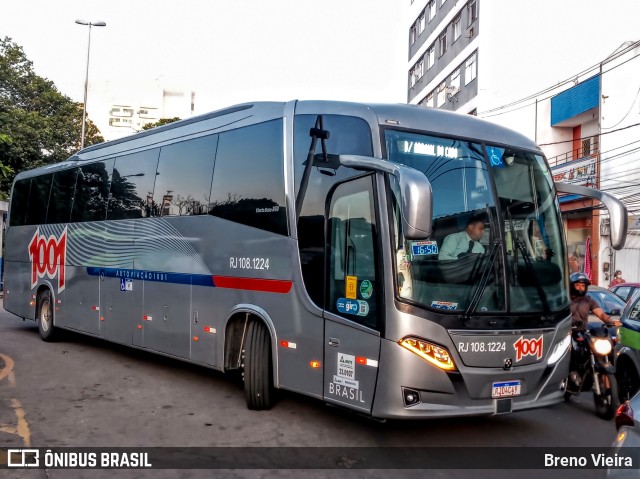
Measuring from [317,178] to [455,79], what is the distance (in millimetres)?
30811

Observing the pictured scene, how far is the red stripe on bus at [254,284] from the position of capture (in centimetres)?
692

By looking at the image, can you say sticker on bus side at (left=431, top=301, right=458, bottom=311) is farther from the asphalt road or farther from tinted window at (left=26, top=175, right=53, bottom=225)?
tinted window at (left=26, top=175, right=53, bottom=225)

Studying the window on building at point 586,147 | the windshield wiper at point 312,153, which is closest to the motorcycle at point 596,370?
the windshield wiper at point 312,153

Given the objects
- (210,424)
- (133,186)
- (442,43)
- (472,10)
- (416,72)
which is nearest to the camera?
(210,424)

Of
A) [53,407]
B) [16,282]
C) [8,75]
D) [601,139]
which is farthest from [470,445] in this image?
[8,75]

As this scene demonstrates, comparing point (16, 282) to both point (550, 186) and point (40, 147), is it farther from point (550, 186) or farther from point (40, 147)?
point (40, 147)

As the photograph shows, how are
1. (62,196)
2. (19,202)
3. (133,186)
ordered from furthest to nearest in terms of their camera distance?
(19,202)
(62,196)
(133,186)

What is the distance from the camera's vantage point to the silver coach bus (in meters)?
5.59

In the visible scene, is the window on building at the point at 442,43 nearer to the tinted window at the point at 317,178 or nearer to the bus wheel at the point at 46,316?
the bus wheel at the point at 46,316

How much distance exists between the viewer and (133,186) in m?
10.2

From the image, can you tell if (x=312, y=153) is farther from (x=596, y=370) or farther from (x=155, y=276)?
(x=596, y=370)

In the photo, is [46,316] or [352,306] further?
[46,316]

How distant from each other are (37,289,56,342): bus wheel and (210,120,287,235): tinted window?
628 centimetres

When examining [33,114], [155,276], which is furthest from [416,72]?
[155,276]
